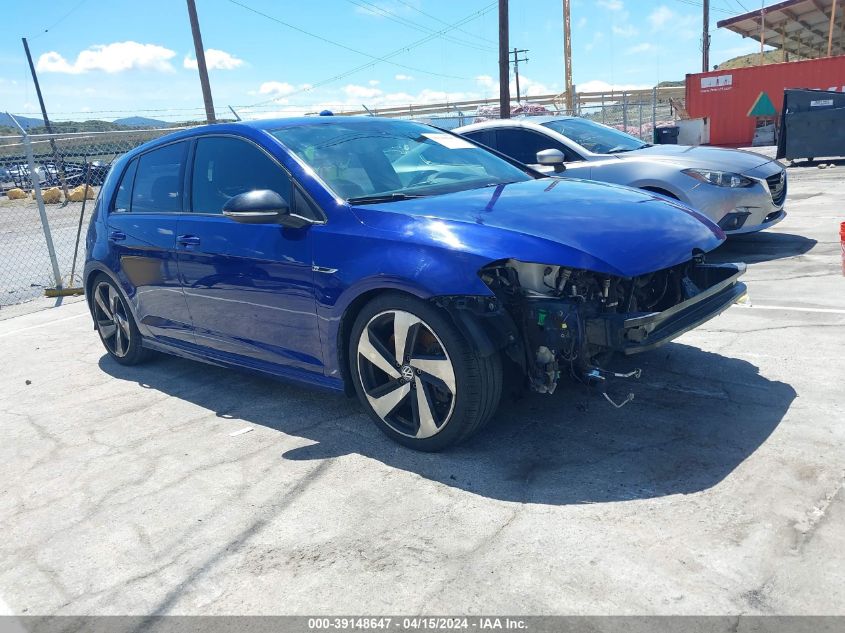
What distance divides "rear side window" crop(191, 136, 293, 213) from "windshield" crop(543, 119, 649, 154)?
4.78 m

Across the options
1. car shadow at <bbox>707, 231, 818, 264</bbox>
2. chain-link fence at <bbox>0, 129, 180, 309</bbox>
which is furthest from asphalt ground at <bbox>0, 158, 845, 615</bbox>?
chain-link fence at <bbox>0, 129, 180, 309</bbox>

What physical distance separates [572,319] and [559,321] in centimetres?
6

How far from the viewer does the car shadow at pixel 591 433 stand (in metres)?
3.18

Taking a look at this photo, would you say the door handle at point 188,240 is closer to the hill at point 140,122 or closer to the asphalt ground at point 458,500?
the asphalt ground at point 458,500

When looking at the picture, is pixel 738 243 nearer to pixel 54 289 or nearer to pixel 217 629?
pixel 217 629

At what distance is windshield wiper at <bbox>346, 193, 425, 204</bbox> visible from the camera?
386 centimetres

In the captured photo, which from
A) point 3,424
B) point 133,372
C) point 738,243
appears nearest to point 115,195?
point 133,372

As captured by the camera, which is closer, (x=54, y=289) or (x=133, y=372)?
(x=133, y=372)

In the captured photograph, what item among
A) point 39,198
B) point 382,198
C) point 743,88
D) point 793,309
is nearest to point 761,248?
point 793,309

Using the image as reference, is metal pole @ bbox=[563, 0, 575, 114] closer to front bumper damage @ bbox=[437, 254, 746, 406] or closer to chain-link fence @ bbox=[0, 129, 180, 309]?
chain-link fence @ bbox=[0, 129, 180, 309]

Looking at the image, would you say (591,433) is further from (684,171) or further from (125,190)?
(684,171)

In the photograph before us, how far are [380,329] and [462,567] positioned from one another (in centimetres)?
132

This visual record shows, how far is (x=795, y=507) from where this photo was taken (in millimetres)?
2799

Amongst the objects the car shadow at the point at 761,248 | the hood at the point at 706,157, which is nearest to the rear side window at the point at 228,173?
the hood at the point at 706,157
